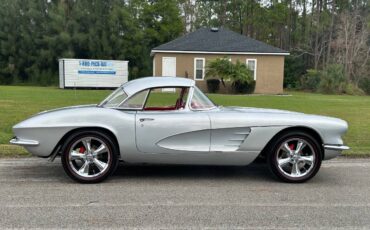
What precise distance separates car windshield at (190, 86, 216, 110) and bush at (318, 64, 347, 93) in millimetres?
29708

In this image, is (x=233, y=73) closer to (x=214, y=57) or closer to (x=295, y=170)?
(x=214, y=57)

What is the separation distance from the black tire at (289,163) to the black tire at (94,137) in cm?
218

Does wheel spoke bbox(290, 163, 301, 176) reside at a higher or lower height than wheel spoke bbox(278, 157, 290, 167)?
lower

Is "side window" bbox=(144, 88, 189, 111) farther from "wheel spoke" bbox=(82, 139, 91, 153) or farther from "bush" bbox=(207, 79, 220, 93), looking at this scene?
"bush" bbox=(207, 79, 220, 93)

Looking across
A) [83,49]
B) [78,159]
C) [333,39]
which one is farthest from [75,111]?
[333,39]

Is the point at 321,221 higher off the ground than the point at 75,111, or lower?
lower

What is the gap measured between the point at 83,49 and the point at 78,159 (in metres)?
41.3

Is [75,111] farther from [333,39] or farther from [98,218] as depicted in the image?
[333,39]

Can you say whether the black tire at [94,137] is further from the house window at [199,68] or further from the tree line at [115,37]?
the tree line at [115,37]

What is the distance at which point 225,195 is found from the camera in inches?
197

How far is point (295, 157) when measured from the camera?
5.57 metres

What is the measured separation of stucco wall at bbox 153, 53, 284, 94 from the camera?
97.1 ft

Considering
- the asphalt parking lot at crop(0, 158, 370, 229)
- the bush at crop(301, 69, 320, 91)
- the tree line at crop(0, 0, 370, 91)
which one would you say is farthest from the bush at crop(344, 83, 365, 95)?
the asphalt parking lot at crop(0, 158, 370, 229)

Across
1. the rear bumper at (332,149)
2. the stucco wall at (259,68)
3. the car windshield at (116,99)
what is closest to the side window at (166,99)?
the car windshield at (116,99)
